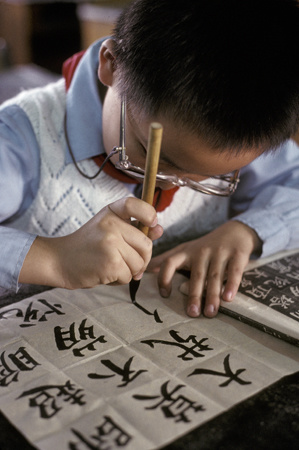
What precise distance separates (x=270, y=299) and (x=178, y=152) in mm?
165

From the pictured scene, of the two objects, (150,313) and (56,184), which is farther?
(56,184)

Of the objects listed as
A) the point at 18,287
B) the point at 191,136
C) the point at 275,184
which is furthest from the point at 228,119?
the point at 275,184

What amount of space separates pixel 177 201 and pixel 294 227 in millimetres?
161

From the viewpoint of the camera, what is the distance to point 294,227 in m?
0.57

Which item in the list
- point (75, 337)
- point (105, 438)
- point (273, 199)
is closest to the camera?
point (105, 438)

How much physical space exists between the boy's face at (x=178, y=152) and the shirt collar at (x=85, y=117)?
0.08 metres

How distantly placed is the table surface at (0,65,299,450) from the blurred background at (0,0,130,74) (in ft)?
7.36

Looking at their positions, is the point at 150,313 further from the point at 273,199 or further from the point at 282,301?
the point at 273,199

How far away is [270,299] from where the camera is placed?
17.1 inches

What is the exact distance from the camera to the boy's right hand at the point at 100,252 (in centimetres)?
38

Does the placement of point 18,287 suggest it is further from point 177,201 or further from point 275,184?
point 275,184

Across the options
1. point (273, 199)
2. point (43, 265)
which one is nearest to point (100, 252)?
point (43, 265)

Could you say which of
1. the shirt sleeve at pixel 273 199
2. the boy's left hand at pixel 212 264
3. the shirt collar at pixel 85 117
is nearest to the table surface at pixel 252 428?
the boy's left hand at pixel 212 264

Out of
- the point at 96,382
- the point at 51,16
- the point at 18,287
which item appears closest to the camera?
the point at 96,382
